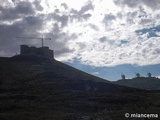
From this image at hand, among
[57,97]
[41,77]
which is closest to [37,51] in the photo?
[41,77]

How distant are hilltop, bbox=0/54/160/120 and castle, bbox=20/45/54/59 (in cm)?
1794

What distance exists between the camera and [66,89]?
8275 centimetres

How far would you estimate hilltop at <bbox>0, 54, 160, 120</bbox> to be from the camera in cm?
5575

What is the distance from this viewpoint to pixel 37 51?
13788 cm

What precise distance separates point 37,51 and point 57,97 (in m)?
67.6

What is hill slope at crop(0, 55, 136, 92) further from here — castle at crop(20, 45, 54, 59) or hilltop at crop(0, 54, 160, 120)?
castle at crop(20, 45, 54, 59)

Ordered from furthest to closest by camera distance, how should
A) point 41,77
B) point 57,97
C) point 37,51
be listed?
point 37,51 < point 41,77 < point 57,97

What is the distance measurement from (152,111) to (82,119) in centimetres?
1416

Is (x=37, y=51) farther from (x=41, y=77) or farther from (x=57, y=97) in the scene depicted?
(x=57, y=97)

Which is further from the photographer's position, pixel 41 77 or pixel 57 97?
pixel 41 77

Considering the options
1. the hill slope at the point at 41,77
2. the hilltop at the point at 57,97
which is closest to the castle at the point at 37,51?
the hill slope at the point at 41,77

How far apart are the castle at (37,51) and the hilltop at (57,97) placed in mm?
17937

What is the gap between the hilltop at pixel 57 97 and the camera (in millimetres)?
55750

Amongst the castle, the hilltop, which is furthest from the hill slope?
the castle
